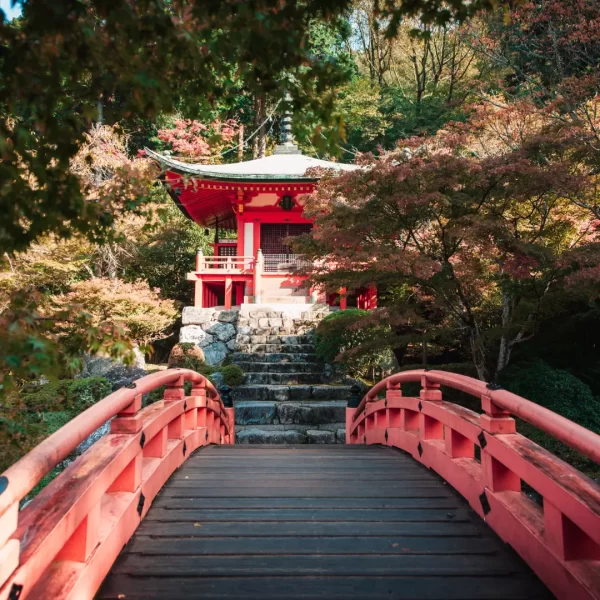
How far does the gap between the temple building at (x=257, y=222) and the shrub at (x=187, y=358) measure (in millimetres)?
3173

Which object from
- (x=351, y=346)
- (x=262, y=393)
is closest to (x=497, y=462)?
(x=262, y=393)

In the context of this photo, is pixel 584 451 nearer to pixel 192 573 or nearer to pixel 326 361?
pixel 192 573

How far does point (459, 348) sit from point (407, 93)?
1940 centimetres

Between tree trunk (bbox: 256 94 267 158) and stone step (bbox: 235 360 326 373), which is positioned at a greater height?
tree trunk (bbox: 256 94 267 158)

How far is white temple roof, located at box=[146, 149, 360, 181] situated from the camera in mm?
14078

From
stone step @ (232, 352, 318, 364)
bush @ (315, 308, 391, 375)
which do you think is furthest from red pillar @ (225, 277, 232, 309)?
bush @ (315, 308, 391, 375)

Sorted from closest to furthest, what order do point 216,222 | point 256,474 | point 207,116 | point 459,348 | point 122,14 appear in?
point 122,14
point 207,116
point 256,474
point 459,348
point 216,222

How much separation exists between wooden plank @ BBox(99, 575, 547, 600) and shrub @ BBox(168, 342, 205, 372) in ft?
30.9

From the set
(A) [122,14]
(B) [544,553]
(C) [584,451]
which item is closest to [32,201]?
(A) [122,14]

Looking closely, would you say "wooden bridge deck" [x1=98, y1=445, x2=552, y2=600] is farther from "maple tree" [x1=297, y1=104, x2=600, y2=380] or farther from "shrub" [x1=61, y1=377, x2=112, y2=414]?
"shrub" [x1=61, y1=377, x2=112, y2=414]

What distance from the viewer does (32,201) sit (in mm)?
1612

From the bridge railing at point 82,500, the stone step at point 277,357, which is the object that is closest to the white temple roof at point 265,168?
the stone step at point 277,357

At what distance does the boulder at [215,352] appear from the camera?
14.0 m

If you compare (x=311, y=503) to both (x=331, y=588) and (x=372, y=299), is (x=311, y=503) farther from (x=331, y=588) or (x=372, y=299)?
(x=372, y=299)
